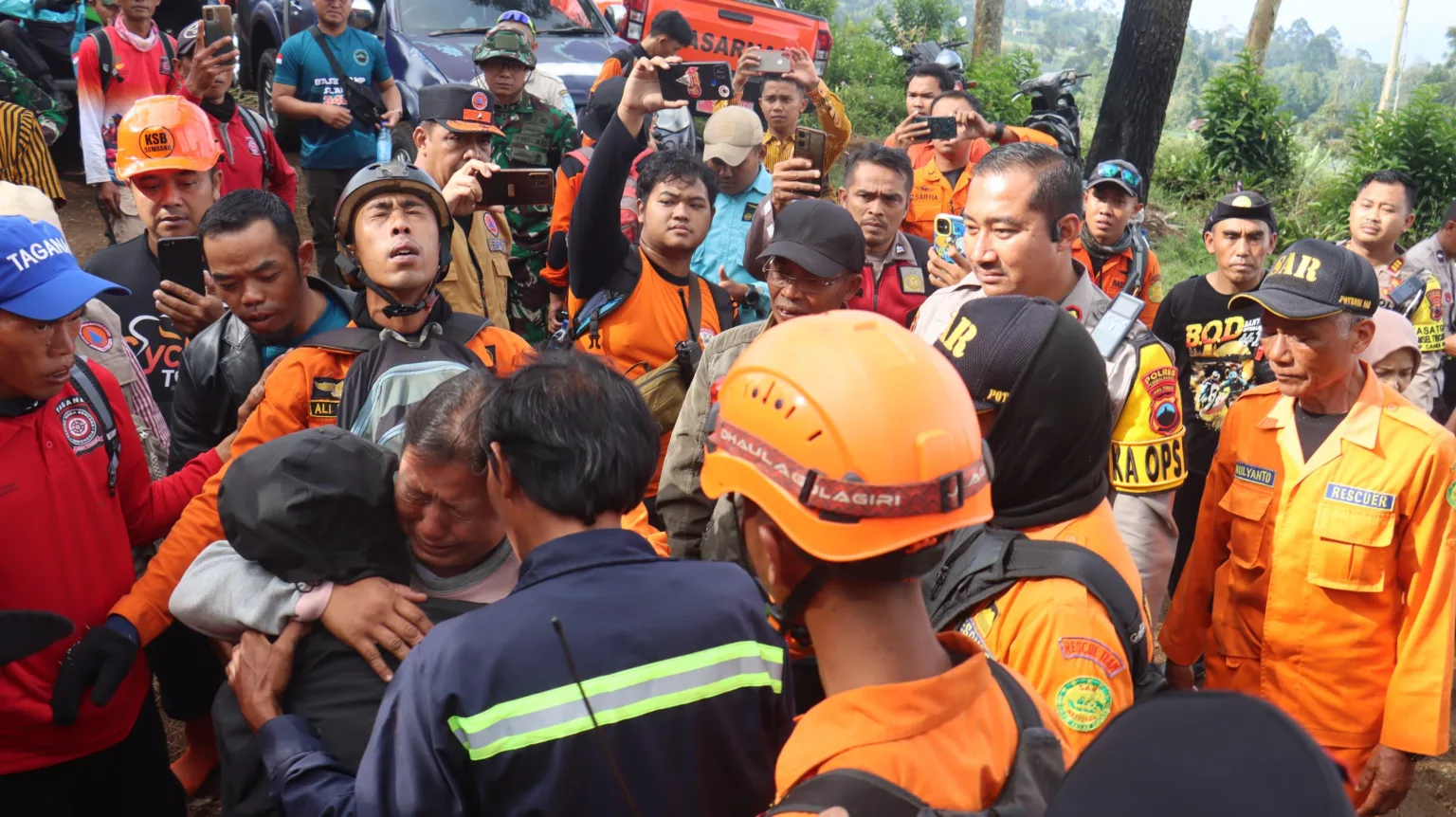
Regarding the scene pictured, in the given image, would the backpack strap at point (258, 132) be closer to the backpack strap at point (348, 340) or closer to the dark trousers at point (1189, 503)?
the backpack strap at point (348, 340)

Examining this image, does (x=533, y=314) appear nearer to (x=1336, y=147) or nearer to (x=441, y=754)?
(x=441, y=754)

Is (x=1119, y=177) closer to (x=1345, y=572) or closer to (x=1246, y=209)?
(x=1246, y=209)

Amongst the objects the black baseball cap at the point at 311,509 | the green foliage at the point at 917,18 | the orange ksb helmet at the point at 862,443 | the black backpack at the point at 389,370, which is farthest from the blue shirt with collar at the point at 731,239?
the green foliage at the point at 917,18

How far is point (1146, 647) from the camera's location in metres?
2.07

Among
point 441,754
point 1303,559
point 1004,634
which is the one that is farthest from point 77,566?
point 1303,559

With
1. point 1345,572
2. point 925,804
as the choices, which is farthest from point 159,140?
point 1345,572

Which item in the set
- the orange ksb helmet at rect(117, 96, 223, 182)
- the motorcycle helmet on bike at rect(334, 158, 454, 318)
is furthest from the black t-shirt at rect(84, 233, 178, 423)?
the motorcycle helmet on bike at rect(334, 158, 454, 318)

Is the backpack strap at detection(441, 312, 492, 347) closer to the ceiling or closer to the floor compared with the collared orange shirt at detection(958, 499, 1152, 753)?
closer to the ceiling

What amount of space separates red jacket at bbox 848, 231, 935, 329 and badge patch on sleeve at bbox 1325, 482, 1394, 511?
186 centimetres

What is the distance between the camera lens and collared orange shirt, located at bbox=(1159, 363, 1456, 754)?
3.01 m

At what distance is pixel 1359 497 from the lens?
312 cm

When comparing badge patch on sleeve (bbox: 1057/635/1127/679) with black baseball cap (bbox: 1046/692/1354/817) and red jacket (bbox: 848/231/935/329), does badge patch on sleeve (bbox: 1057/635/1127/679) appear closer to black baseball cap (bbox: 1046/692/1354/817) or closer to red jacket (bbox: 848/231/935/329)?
black baseball cap (bbox: 1046/692/1354/817)

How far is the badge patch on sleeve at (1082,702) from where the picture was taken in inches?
71.5

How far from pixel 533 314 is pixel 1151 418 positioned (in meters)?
4.52
